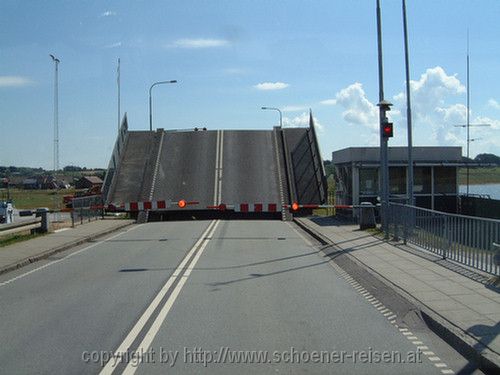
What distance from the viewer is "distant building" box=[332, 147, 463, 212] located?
24641 millimetres

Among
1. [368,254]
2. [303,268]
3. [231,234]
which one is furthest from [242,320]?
[231,234]

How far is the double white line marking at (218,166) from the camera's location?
29.4 metres

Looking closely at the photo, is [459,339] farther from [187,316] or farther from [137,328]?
[137,328]

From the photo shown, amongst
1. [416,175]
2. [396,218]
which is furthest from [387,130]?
[416,175]

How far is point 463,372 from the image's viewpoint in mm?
5734

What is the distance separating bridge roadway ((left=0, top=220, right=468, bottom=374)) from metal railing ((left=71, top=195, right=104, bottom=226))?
10136 millimetres

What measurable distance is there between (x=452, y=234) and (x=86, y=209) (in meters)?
18.1

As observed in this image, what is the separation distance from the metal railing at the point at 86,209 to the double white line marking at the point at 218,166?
5599 millimetres

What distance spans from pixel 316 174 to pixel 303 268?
61.6 ft

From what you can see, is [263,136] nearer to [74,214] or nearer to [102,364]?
[74,214]

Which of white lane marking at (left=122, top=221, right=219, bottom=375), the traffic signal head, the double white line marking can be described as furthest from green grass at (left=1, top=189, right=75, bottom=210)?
white lane marking at (left=122, top=221, right=219, bottom=375)

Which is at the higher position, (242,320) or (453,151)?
(453,151)

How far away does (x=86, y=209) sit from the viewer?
26.3 metres

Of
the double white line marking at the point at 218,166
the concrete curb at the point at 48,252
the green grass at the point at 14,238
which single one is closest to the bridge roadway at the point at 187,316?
the concrete curb at the point at 48,252
